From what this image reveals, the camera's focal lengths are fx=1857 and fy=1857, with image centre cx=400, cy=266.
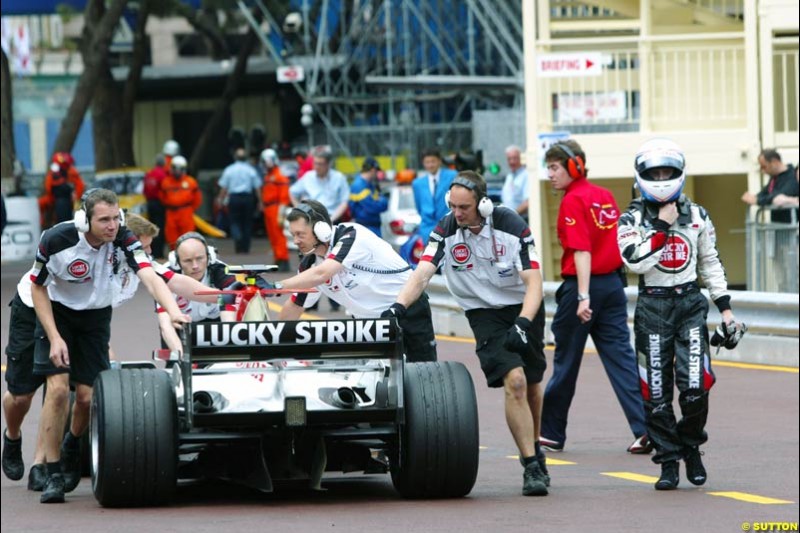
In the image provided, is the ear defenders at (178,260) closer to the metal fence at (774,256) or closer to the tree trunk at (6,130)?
the metal fence at (774,256)

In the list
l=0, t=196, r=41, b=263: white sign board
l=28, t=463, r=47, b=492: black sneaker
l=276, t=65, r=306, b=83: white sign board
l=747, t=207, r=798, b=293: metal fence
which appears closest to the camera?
l=28, t=463, r=47, b=492: black sneaker

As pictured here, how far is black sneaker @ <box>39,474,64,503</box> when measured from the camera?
10047 mm

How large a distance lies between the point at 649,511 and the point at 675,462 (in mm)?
851

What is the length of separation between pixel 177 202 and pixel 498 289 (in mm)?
18430

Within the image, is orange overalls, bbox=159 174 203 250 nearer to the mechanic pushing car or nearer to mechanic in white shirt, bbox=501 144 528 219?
mechanic in white shirt, bbox=501 144 528 219

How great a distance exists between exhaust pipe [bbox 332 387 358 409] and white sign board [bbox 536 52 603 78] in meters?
10.7

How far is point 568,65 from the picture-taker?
64.4 feet

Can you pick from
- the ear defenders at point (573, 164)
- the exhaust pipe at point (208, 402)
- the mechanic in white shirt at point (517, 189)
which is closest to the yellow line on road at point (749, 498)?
the ear defenders at point (573, 164)

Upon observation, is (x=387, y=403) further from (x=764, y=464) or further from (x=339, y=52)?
(x=339, y=52)

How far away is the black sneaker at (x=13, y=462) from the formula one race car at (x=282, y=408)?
1.62m

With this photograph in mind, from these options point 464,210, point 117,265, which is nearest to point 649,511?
point 464,210

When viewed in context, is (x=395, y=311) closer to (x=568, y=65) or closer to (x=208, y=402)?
(x=208, y=402)

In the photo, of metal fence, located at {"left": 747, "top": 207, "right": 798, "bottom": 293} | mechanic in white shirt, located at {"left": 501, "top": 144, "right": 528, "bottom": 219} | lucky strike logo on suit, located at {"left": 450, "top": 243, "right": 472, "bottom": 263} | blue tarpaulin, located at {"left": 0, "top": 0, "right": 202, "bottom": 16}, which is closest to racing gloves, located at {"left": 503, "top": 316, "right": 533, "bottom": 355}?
lucky strike logo on suit, located at {"left": 450, "top": 243, "right": 472, "bottom": 263}

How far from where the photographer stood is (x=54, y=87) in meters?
59.8
